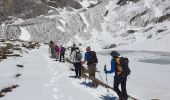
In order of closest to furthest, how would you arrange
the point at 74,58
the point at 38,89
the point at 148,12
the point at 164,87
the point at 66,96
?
the point at 66,96, the point at 38,89, the point at 74,58, the point at 164,87, the point at 148,12

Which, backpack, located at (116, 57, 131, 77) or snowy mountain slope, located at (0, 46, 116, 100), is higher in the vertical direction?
backpack, located at (116, 57, 131, 77)

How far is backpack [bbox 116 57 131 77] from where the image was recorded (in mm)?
17413

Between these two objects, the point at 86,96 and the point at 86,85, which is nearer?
the point at 86,96

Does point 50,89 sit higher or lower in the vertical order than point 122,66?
lower

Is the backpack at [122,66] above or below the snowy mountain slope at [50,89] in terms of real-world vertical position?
above

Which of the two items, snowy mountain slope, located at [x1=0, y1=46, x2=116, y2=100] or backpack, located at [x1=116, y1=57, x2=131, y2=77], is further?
snowy mountain slope, located at [x1=0, y1=46, x2=116, y2=100]

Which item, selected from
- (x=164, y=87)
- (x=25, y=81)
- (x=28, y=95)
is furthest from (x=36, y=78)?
(x=164, y=87)

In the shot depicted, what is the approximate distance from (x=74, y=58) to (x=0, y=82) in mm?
5228

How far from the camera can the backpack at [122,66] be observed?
57.1 feet

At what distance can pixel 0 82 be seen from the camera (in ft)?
79.8

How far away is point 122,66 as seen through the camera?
17.5 metres

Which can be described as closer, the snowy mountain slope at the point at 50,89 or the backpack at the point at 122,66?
the backpack at the point at 122,66

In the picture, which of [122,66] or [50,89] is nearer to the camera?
[122,66]

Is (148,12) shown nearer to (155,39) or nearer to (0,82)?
(155,39)
